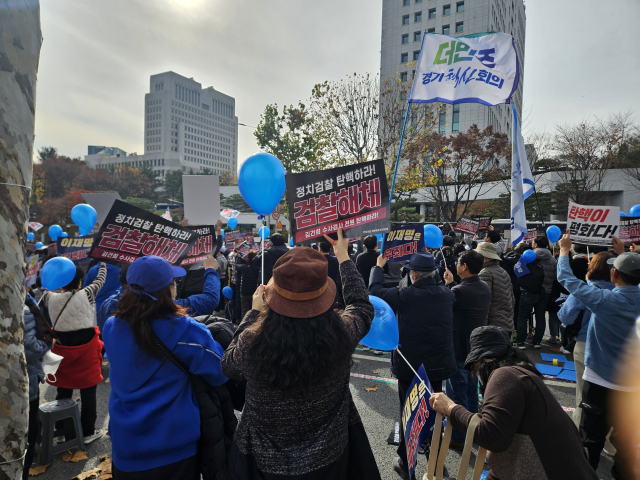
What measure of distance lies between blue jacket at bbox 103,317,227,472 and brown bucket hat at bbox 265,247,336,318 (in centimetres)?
69

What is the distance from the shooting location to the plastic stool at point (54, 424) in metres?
3.49

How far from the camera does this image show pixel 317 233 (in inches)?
123

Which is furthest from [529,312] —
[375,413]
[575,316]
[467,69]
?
[467,69]

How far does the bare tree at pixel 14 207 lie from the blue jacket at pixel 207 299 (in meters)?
1.97

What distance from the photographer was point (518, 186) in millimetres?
6418

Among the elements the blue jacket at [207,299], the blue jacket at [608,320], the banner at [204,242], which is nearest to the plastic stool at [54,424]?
the blue jacket at [207,299]

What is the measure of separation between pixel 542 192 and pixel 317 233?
115 feet

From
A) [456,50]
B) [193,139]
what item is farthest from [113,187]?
[193,139]

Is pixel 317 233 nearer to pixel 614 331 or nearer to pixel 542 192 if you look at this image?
pixel 614 331

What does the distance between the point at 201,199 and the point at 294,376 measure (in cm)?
534

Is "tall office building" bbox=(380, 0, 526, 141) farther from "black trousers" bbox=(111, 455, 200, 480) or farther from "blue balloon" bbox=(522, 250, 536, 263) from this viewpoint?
"black trousers" bbox=(111, 455, 200, 480)

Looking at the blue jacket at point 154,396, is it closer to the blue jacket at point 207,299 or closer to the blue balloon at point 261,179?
the blue jacket at point 207,299

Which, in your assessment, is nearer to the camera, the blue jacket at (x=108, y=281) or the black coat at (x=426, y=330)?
the black coat at (x=426, y=330)

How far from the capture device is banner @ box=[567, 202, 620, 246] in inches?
219
